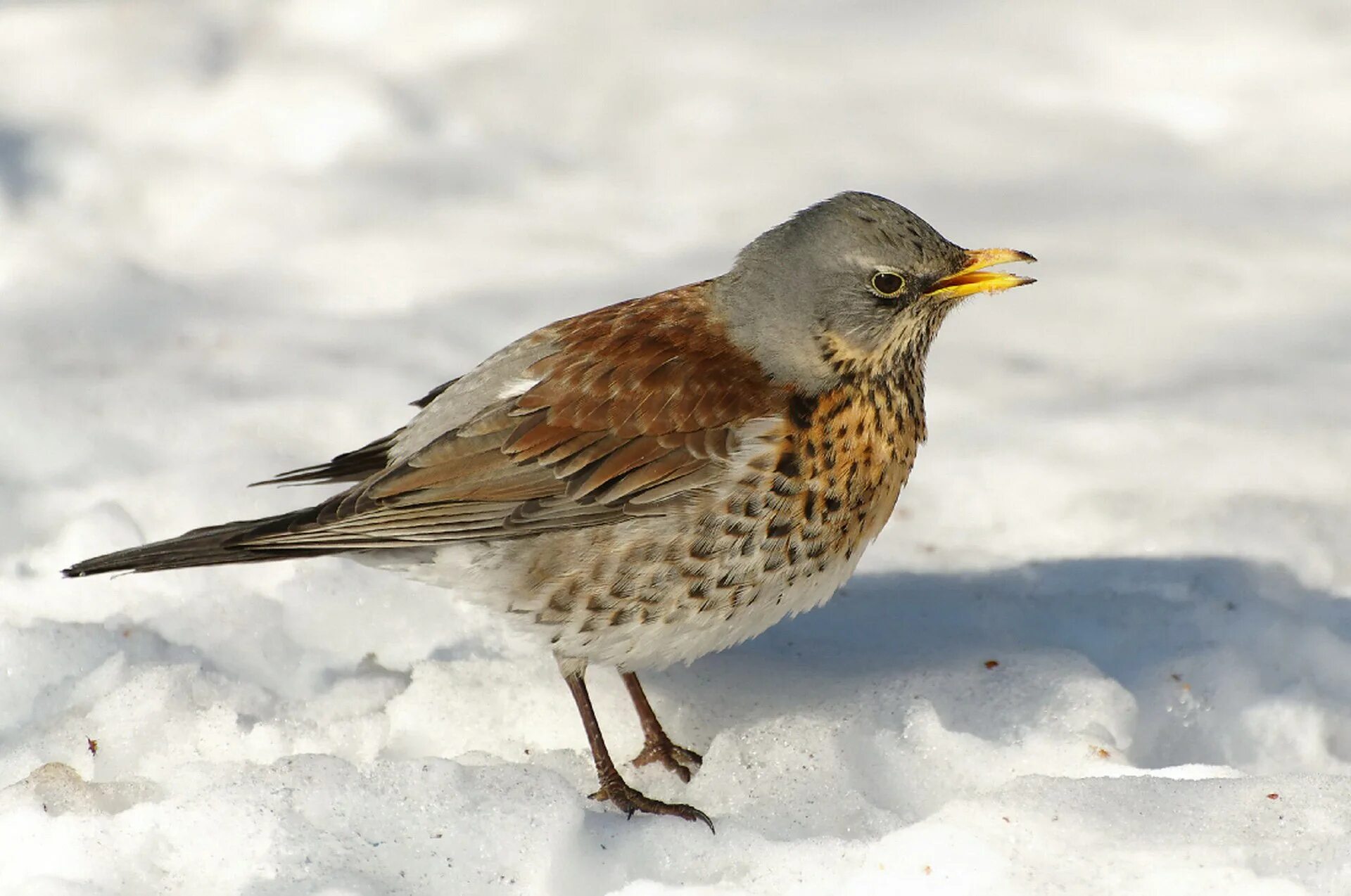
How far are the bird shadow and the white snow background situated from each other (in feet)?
0.05

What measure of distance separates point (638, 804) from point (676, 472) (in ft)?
2.92

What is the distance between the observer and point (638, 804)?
4215 mm

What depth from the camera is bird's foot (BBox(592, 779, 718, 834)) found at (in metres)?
4.09

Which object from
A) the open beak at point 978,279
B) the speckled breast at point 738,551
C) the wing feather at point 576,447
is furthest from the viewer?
the open beak at point 978,279

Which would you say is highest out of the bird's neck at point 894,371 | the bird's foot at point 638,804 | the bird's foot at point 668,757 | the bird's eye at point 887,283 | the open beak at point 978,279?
the open beak at point 978,279

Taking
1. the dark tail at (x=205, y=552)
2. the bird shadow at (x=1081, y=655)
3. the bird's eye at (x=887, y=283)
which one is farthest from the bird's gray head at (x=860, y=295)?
the dark tail at (x=205, y=552)

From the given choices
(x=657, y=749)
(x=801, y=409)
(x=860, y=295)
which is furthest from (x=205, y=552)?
(x=860, y=295)

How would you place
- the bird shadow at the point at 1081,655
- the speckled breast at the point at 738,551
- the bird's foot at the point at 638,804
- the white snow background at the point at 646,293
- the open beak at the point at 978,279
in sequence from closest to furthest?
the white snow background at the point at 646,293 < the bird's foot at the point at 638,804 < the speckled breast at the point at 738,551 < the open beak at the point at 978,279 < the bird shadow at the point at 1081,655

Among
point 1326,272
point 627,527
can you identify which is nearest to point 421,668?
point 627,527

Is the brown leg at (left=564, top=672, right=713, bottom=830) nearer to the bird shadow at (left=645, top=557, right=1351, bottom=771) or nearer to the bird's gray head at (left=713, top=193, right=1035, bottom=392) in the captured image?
the bird shadow at (left=645, top=557, right=1351, bottom=771)

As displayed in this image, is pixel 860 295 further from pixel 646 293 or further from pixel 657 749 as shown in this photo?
pixel 646 293

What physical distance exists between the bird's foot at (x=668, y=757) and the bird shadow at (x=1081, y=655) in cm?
18

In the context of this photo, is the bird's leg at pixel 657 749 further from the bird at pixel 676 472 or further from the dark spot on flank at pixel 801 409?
the dark spot on flank at pixel 801 409

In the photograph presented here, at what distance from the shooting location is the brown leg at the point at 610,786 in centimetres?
411
